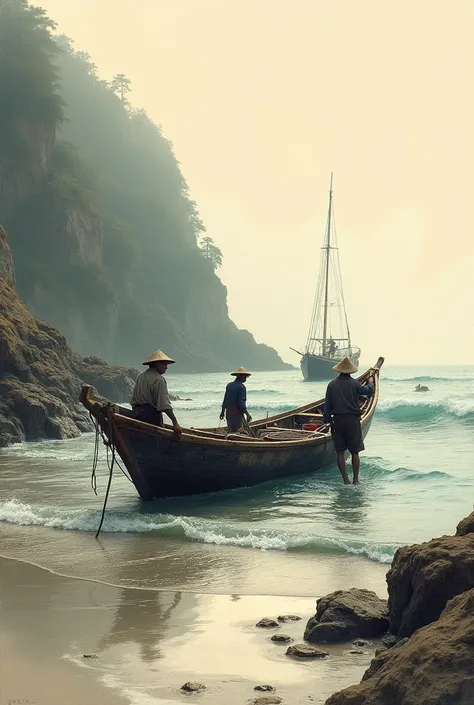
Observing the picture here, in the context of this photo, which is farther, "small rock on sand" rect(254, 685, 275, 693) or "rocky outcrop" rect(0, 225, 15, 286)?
"rocky outcrop" rect(0, 225, 15, 286)

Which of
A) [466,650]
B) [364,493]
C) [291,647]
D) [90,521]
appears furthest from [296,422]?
[466,650]

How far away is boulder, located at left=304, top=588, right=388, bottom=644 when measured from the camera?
16.2 ft

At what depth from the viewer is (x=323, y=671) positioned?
4.45 m

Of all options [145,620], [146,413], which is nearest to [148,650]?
[145,620]

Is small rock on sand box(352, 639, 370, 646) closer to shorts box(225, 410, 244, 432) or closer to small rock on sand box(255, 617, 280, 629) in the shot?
small rock on sand box(255, 617, 280, 629)

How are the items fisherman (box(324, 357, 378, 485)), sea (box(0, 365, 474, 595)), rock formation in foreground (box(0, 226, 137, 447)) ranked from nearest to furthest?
sea (box(0, 365, 474, 595)) → fisherman (box(324, 357, 378, 485)) → rock formation in foreground (box(0, 226, 137, 447))

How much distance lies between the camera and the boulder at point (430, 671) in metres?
3.15

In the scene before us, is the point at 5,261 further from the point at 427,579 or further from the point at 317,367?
the point at 317,367

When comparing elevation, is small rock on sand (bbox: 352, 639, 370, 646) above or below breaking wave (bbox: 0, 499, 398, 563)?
above

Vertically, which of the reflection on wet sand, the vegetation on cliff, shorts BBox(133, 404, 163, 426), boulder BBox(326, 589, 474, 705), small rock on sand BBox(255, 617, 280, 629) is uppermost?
the vegetation on cliff

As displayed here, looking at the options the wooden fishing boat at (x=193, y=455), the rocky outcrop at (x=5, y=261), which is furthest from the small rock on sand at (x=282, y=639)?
the rocky outcrop at (x=5, y=261)

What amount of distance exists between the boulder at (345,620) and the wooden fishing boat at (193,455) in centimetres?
490

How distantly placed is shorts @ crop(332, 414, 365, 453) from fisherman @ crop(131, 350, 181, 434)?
8.95 feet

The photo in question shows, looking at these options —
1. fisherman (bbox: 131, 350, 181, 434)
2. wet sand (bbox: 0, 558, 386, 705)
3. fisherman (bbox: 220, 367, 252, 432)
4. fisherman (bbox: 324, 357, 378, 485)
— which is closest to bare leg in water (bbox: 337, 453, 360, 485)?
fisherman (bbox: 324, 357, 378, 485)
